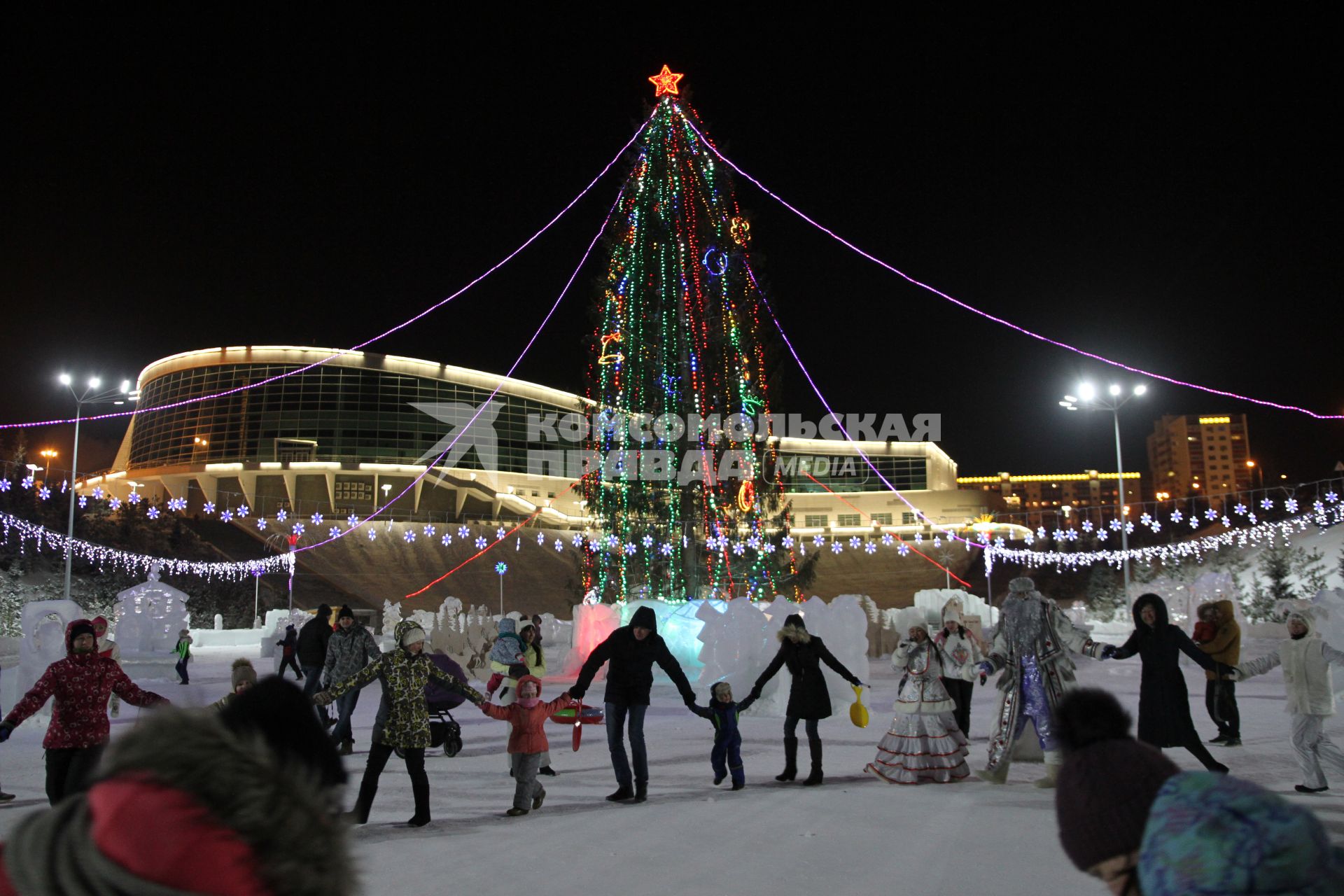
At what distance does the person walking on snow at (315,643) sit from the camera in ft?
30.8

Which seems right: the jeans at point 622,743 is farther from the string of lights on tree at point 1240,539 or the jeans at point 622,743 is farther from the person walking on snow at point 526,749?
the string of lights on tree at point 1240,539

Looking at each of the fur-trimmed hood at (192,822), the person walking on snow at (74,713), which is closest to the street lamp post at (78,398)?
the person walking on snow at (74,713)

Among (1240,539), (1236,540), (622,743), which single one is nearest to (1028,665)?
(622,743)

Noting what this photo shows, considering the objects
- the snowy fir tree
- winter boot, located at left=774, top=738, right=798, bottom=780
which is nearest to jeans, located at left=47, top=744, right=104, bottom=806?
winter boot, located at left=774, top=738, right=798, bottom=780

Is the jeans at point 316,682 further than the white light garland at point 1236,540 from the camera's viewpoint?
No

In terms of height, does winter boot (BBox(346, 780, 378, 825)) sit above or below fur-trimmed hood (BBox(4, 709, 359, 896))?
below

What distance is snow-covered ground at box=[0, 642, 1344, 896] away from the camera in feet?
15.0

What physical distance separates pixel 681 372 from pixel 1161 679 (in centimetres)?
1342

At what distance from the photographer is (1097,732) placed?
6.45 ft

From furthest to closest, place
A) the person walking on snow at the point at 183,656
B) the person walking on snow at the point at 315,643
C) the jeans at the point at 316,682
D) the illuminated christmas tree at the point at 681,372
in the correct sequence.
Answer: the illuminated christmas tree at the point at 681,372
the person walking on snow at the point at 183,656
the person walking on snow at the point at 315,643
the jeans at the point at 316,682

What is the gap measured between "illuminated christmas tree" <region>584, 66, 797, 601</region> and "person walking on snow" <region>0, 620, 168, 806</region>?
14.2 m

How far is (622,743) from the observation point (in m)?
6.71

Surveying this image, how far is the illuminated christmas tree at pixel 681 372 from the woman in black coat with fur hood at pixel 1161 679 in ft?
41.5

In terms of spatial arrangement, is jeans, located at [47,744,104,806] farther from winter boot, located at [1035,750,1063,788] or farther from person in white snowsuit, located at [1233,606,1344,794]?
person in white snowsuit, located at [1233,606,1344,794]
